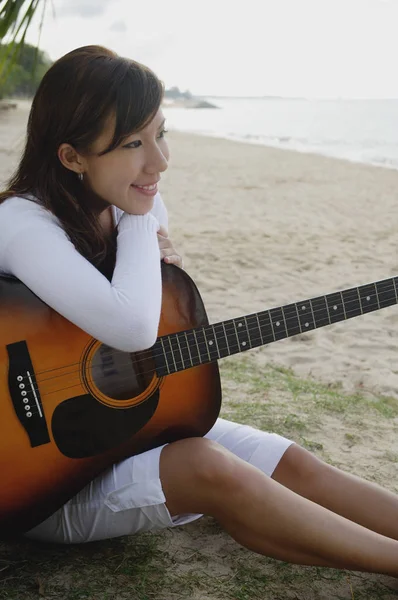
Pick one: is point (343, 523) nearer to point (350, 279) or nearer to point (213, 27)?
point (350, 279)

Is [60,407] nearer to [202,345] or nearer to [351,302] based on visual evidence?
[202,345]

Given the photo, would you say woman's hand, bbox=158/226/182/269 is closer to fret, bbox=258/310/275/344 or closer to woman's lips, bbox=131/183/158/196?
woman's lips, bbox=131/183/158/196

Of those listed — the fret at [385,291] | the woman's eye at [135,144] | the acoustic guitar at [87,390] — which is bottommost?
the acoustic guitar at [87,390]

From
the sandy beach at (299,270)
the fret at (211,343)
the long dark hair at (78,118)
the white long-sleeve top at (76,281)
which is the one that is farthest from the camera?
the sandy beach at (299,270)

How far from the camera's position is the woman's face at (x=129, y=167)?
1818 mm

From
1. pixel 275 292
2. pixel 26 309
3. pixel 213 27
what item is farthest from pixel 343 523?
pixel 213 27

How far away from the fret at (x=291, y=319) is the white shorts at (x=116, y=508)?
1.86ft

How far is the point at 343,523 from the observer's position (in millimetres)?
1683

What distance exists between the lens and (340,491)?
193cm

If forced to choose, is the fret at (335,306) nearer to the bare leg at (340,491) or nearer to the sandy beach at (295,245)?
the bare leg at (340,491)

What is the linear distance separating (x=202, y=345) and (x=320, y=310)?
1.38 feet

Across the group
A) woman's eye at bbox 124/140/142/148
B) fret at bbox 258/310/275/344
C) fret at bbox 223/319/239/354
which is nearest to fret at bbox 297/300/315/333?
fret at bbox 258/310/275/344

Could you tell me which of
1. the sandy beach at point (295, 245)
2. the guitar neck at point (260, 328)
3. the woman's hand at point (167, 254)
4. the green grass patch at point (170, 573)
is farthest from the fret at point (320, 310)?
the sandy beach at point (295, 245)

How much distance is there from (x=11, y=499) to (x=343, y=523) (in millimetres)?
892
